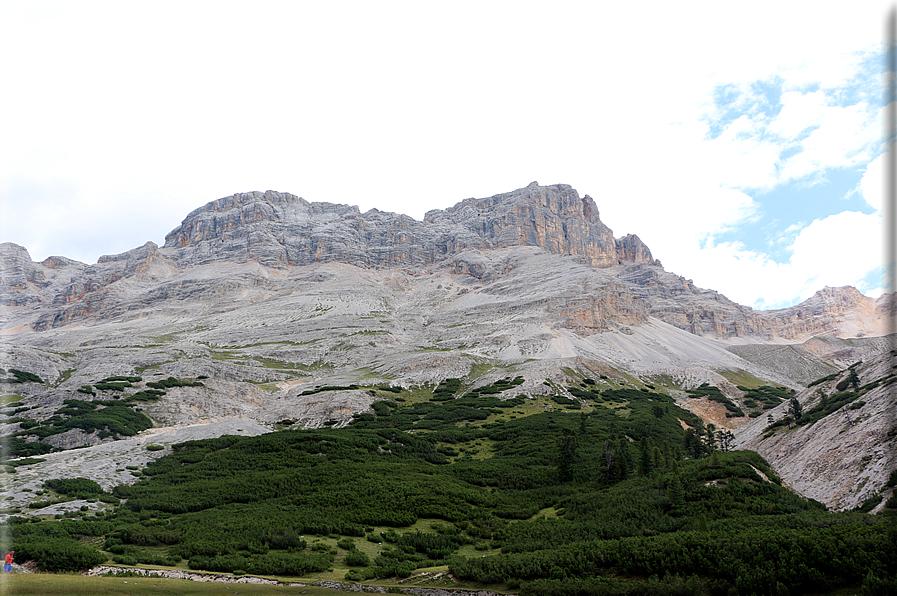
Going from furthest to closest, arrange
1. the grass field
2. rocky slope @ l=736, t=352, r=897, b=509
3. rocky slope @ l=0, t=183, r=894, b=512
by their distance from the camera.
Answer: rocky slope @ l=0, t=183, r=894, b=512
rocky slope @ l=736, t=352, r=897, b=509
the grass field

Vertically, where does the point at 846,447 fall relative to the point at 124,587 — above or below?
above

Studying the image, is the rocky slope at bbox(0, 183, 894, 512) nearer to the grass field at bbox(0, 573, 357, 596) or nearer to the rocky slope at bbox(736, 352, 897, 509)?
the rocky slope at bbox(736, 352, 897, 509)

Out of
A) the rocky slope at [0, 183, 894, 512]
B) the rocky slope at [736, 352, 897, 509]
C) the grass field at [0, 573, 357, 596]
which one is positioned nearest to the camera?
the grass field at [0, 573, 357, 596]

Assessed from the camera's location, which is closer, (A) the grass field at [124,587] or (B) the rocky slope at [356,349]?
(A) the grass field at [124,587]

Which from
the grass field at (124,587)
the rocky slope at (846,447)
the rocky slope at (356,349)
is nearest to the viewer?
the grass field at (124,587)

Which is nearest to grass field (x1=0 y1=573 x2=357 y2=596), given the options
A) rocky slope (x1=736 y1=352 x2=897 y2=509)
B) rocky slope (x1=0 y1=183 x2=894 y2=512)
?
rocky slope (x1=736 y1=352 x2=897 y2=509)

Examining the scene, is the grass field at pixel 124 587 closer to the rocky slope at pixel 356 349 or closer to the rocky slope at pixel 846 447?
the rocky slope at pixel 846 447

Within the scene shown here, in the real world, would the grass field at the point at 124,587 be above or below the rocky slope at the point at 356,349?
below

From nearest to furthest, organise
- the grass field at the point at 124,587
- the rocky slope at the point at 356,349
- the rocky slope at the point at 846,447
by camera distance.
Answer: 1. the grass field at the point at 124,587
2. the rocky slope at the point at 846,447
3. the rocky slope at the point at 356,349

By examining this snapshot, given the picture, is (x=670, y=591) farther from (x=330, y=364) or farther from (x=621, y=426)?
(x=330, y=364)

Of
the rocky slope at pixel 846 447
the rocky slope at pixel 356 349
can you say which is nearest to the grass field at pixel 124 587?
the rocky slope at pixel 846 447

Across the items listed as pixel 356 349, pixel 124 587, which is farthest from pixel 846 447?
pixel 356 349

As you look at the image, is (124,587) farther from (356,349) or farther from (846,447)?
(356,349)

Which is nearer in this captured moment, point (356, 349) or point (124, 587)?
point (124, 587)
